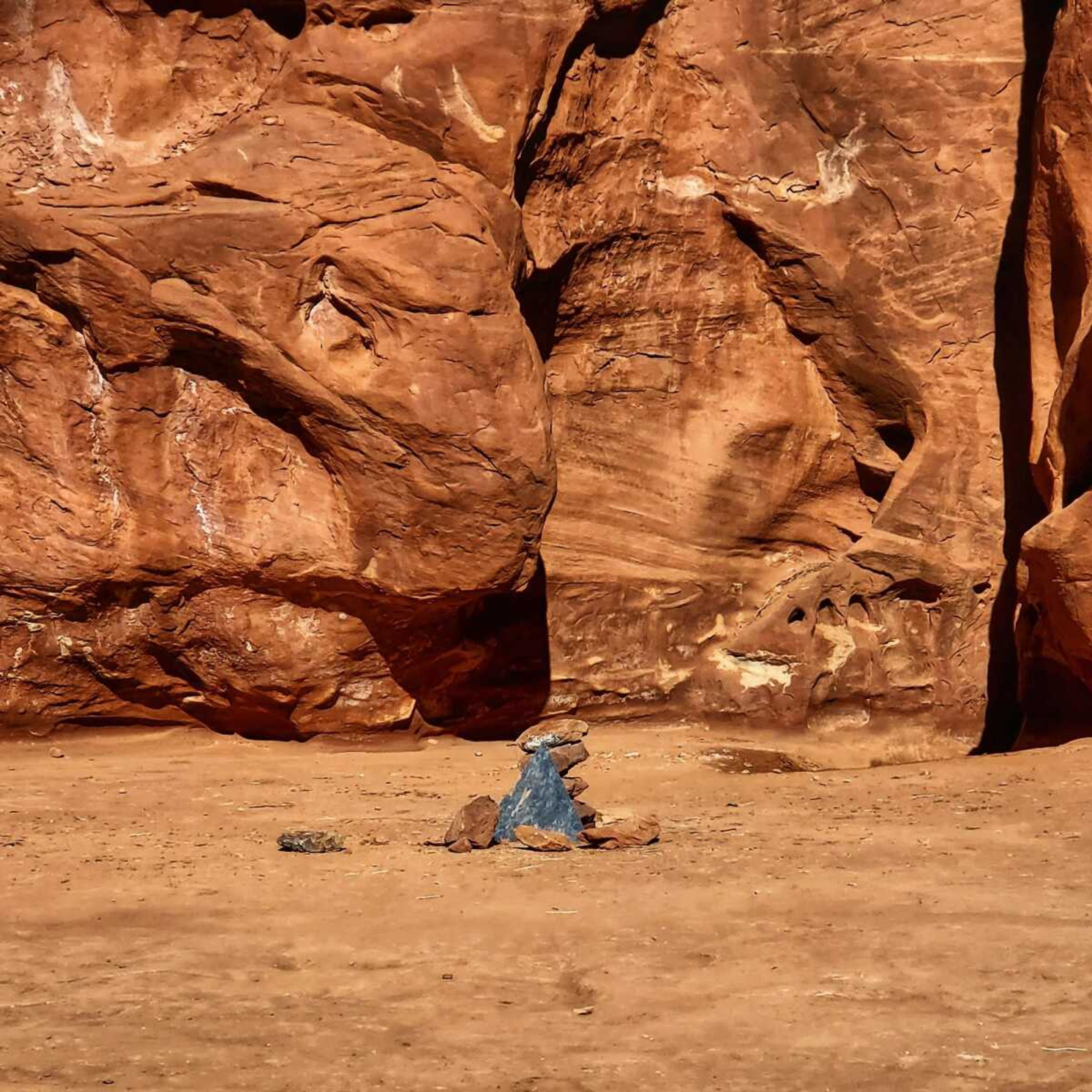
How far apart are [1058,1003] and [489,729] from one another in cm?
490

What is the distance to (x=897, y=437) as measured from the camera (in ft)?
29.9

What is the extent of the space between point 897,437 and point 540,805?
382 centimetres

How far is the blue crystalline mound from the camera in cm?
600

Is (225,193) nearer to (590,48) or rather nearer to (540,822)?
(590,48)

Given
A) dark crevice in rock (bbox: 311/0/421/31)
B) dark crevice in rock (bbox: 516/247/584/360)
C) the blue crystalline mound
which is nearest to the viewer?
the blue crystalline mound

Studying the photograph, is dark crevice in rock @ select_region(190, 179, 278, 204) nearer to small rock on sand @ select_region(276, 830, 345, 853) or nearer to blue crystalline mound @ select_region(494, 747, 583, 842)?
blue crystalline mound @ select_region(494, 747, 583, 842)

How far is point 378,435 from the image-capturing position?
7.82 meters

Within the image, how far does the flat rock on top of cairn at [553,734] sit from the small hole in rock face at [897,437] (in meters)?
2.12

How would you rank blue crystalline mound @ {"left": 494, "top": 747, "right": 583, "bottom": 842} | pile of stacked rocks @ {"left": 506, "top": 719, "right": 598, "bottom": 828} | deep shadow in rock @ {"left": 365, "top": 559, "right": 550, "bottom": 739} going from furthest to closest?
deep shadow in rock @ {"left": 365, "top": 559, "right": 550, "bottom": 739} < pile of stacked rocks @ {"left": 506, "top": 719, "right": 598, "bottom": 828} < blue crystalline mound @ {"left": 494, "top": 747, "right": 583, "bottom": 842}

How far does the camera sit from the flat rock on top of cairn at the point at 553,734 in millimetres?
7012

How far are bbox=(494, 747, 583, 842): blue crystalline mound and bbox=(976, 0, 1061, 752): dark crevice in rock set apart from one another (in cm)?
335

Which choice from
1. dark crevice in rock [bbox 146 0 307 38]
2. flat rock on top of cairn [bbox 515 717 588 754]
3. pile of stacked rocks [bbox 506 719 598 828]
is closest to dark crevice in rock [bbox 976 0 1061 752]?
flat rock on top of cairn [bbox 515 717 588 754]

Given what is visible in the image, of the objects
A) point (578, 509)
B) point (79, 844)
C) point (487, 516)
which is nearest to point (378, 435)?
point (487, 516)

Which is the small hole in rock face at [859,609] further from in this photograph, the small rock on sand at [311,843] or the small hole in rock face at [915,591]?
the small rock on sand at [311,843]
